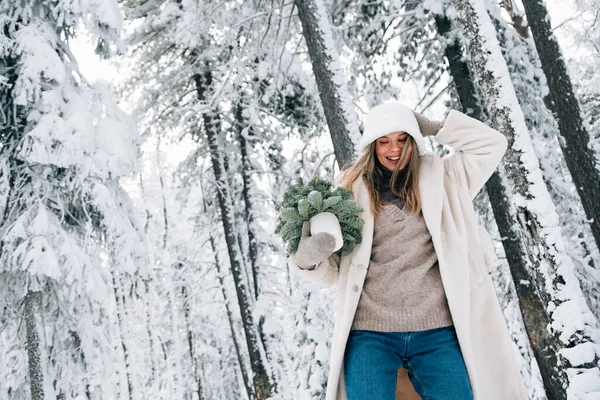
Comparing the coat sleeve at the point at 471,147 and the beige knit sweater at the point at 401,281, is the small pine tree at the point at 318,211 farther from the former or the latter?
the coat sleeve at the point at 471,147

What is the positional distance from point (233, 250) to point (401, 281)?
1098cm

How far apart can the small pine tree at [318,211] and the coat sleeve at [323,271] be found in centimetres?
15

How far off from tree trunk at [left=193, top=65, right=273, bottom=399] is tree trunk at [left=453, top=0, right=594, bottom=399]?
7.37 metres

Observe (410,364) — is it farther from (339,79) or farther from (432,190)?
(339,79)

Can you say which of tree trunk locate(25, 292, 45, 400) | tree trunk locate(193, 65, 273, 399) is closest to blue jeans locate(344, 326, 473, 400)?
tree trunk locate(25, 292, 45, 400)

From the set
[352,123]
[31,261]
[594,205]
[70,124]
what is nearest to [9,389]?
[31,261]

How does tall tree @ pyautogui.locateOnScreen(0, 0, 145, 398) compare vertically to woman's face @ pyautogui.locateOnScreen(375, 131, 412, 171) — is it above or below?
above

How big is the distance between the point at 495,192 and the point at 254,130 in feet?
23.0

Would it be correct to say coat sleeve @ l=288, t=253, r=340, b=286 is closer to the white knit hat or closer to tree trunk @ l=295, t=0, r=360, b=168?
the white knit hat

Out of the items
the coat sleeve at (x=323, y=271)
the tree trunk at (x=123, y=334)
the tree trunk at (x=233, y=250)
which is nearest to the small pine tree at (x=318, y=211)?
the coat sleeve at (x=323, y=271)

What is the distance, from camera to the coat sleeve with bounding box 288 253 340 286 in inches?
107

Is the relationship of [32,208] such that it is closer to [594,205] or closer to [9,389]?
[9,389]

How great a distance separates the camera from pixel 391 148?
9.29 ft

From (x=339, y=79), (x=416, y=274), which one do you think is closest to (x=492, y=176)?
(x=339, y=79)
